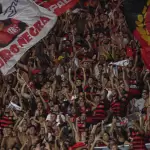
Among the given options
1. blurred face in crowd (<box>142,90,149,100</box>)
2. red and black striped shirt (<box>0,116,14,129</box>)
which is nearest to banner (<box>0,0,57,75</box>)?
blurred face in crowd (<box>142,90,149,100</box>)

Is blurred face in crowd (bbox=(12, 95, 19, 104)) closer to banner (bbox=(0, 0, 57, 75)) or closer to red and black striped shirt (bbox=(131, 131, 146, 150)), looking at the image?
red and black striped shirt (bbox=(131, 131, 146, 150))

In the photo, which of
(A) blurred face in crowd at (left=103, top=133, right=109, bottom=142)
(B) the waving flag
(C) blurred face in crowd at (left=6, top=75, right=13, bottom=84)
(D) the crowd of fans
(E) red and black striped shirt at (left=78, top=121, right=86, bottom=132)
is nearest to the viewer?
(B) the waving flag

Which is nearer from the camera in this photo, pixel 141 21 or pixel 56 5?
pixel 141 21

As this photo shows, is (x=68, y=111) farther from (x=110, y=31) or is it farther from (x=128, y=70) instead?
(x=110, y=31)

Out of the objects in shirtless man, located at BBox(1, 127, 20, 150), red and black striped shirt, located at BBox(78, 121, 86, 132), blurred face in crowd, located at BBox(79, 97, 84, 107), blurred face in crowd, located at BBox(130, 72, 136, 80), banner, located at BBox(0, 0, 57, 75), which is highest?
banner, located at BBox(0, 0, 57, 75)

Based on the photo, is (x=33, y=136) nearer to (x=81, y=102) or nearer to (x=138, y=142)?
(x=81, y=102)

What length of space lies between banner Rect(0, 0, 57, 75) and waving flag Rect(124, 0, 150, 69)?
169cm

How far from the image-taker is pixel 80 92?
522 inches

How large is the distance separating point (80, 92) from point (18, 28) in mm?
3490

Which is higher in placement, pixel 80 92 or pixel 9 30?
pixel 9 30

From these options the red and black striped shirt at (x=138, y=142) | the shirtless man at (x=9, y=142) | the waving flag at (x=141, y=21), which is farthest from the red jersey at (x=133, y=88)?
the waving flag at (x=141, y=21)

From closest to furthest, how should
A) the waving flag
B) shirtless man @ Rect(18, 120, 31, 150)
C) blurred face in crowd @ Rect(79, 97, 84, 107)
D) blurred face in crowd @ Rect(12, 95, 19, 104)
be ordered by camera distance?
the waving flag → shirtless man @ Rect(18, 120, 31, 150) → blurred face in crowd @ Rect(79, 97, 84, 107) → blurred face in crowd @ Rect(12, 95, 19, 104)

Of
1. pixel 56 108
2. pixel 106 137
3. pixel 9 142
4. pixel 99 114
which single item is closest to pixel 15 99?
pixel 56 108

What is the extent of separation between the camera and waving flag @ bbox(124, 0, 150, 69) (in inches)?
354
